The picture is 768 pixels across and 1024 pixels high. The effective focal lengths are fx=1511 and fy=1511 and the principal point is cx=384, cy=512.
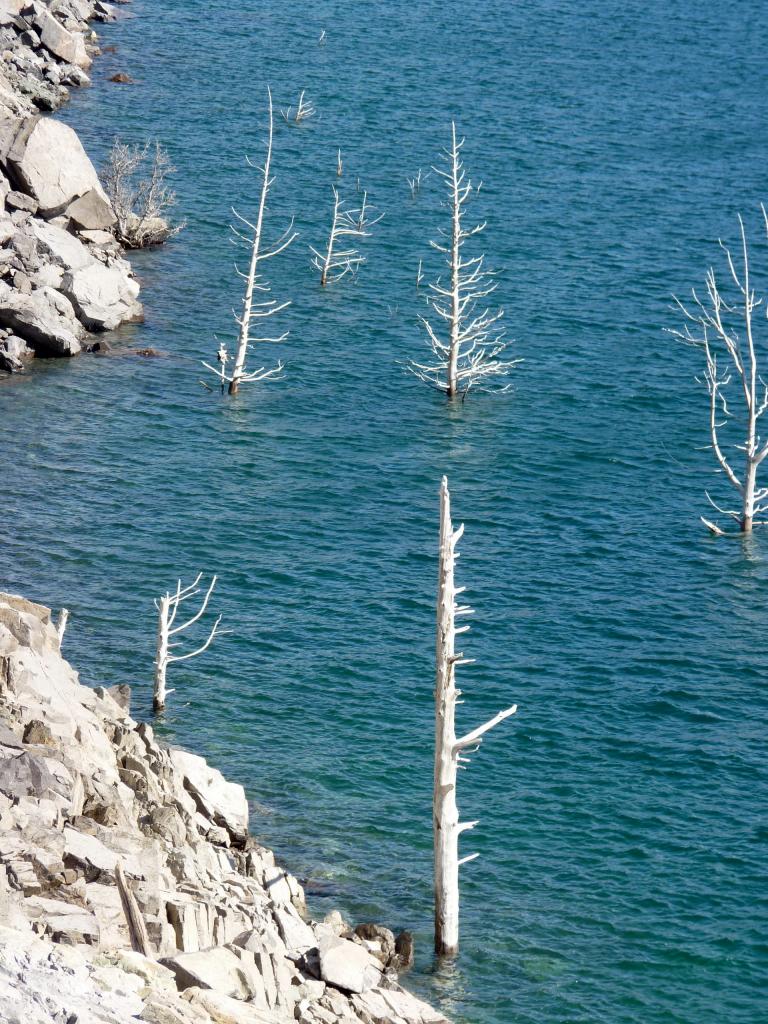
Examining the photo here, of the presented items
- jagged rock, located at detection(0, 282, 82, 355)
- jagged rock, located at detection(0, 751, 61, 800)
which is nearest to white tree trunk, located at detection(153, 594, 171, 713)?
jagged rock, located at detection(0, 751, 61, 800)

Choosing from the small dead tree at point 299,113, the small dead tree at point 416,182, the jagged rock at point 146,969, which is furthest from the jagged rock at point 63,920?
the small dead tree at point 299,113

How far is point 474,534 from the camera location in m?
52.0

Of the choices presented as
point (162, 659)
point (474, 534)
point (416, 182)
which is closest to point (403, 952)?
point (162, 659)

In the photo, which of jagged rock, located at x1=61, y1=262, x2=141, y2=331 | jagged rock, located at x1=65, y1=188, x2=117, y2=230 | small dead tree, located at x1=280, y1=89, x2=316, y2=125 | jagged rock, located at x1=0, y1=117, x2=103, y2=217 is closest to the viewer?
jagged rock, located at x1=61, y1=262, x2=141, y2=331

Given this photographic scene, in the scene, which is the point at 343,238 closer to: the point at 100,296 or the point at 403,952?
the point at 100,296

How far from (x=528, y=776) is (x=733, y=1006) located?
9441mm

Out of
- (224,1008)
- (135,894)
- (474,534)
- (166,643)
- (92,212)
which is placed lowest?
(224,1008)

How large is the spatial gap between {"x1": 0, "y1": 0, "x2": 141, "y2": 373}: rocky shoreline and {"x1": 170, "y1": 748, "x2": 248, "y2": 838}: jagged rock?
99.2 ft

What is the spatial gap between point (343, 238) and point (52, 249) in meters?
19.5

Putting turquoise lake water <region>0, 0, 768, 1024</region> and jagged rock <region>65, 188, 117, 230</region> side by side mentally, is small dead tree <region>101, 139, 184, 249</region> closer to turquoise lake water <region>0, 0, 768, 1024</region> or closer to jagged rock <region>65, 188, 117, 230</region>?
turquoise lake water <region>0, 0, 768, 1024</region>

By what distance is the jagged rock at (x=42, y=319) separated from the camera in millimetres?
61000

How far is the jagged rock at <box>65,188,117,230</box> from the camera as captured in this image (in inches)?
2712

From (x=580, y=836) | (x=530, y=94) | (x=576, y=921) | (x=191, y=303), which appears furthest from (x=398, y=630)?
(x=530, y=94)

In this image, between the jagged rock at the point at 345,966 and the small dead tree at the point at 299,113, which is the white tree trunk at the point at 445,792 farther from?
the small dead tree at the point at 299,113
